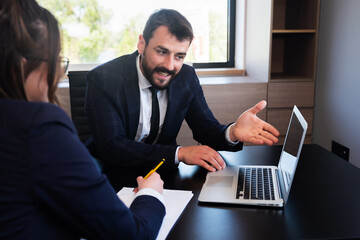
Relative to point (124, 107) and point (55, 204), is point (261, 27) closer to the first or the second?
point (124, 107)

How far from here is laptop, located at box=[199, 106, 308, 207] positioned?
0.92 metres

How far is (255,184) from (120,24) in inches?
93.8

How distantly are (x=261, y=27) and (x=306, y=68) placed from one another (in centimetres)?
52

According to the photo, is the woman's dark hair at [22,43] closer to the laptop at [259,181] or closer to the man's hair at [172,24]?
the laptop at [259,181]

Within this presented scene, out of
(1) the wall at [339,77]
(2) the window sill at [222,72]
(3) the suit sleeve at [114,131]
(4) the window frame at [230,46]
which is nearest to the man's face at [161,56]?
(3) the suit sleeve at [114,131]

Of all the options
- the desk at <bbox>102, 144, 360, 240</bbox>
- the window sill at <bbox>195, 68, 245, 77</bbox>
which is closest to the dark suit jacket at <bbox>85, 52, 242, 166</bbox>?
the desk at <bbox>102, 144, 360, 240</bbox>

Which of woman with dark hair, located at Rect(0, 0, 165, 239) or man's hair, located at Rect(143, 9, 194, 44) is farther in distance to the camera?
man's hair, located at Rect(143, 9, 194, 44)

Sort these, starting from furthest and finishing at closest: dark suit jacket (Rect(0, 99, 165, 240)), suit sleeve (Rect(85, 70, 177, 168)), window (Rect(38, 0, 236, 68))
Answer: window (Rect(38, 0, 236, 68)) < suit sleeve (Rect(85, 70, 177, 168)) < dark suit jacket (Rect(0, 99, 165, 240))

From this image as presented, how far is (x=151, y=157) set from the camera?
1.26 meters

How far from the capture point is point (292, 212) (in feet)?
2.85

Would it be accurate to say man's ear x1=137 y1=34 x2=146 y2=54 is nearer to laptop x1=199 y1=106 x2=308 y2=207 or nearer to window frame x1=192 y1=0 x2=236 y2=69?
laptop x1=199 y1=106 x2=308 y2=207

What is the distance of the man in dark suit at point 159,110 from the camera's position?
127 cm

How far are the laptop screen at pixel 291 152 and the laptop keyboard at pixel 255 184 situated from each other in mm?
39

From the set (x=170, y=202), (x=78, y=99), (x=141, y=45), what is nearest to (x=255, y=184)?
(x=170, y=202)
